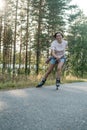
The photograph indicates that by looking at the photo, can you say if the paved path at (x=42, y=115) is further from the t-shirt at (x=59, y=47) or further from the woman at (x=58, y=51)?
the t-shirt at (x=59, y=47)

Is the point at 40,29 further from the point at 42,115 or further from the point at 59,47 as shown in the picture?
the point at 42,115

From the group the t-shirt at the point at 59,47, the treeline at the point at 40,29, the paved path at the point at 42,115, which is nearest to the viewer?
the paved path at the point at 42,115

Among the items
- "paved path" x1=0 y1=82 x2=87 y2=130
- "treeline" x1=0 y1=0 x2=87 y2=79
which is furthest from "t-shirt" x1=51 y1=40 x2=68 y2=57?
"treeline" x1=0 y1=0 x2=87 y2=79

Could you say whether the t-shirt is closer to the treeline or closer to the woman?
the woman

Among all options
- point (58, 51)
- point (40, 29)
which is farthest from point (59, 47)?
point (40, 29)

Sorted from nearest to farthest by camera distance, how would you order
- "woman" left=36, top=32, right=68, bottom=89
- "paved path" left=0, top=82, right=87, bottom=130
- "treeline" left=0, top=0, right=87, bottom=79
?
"paved path" left=0, top=82, right=87, bottom=130 → "woman" left=36, top=32, right=68, bottom=89 → "treeline" left=0, top=0, right=87, bottom=79

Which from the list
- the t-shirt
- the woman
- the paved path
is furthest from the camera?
the t-shirt

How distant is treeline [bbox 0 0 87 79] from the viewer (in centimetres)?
4775

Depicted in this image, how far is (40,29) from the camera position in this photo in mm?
45875

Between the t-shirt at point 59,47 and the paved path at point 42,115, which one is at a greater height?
the t-shirt at point 59,47

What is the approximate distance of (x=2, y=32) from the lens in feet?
190

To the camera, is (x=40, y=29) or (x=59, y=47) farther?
(x=40, y=29)

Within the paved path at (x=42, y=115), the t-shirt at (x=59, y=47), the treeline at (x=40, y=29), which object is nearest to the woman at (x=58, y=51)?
the t-shirt at (x=59, y=47)

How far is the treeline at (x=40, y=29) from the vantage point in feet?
157
